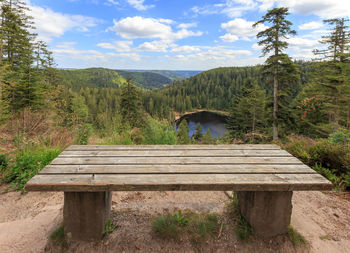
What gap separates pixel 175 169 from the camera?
5.48 feet

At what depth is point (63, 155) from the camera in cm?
198

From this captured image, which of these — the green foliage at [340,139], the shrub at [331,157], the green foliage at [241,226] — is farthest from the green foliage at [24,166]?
the green foliage at [340,139]

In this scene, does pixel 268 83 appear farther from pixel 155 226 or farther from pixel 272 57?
pixel 155 226

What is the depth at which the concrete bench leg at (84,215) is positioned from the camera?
170cm

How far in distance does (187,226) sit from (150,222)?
1.32 ft

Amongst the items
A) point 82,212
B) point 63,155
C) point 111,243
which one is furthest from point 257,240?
point 63,155

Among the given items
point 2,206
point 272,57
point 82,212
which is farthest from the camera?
point 272,57

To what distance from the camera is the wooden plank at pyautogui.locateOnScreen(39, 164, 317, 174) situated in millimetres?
1606

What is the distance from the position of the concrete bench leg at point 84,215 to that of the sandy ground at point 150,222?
8 cm

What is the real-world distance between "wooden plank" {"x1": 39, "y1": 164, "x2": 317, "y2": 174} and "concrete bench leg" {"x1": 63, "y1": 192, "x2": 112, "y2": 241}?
24 cm

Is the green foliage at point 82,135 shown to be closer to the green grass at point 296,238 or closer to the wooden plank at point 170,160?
the wooden plank at point 170,160

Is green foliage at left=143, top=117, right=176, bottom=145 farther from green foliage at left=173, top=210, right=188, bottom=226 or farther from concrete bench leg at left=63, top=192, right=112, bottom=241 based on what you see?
concrete bench leg at left=63, top=192, right=112, bottom=241

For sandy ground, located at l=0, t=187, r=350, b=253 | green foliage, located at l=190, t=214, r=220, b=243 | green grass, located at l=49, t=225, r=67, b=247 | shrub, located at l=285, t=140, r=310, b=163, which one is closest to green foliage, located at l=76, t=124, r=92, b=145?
sandy ground, located at l=0, t=187, r=350, b=253

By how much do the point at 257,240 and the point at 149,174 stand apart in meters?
1.23
